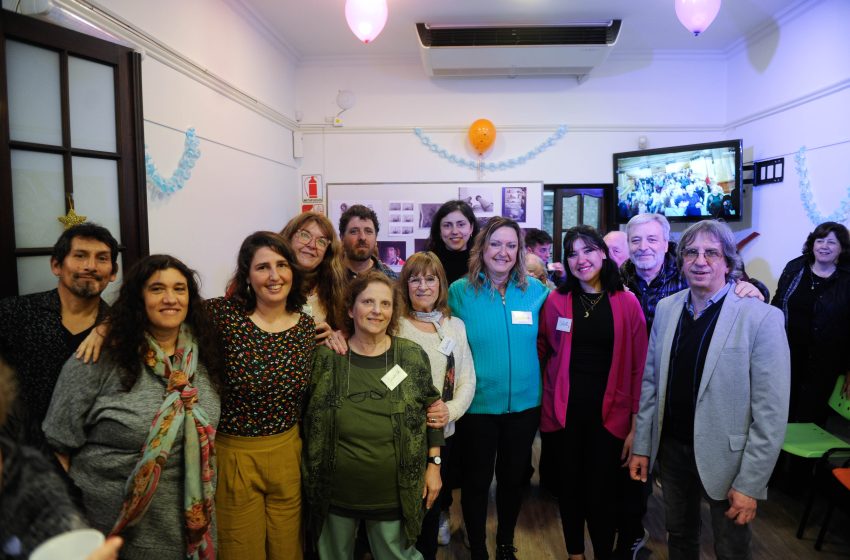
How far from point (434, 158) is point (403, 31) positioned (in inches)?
52.5

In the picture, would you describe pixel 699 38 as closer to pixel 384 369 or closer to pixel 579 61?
pixel 579 61

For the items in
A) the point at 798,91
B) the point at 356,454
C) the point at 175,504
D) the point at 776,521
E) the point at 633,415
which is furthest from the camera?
the point at 798,91

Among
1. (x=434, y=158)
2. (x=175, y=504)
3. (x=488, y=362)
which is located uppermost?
(x=434, y=158)

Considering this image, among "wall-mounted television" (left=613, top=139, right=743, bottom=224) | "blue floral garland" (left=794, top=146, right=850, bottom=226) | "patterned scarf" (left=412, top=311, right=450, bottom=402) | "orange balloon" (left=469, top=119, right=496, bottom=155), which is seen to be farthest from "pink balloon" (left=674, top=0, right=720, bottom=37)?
"patterned scarf" (left=412, top=311, right=450, bottom=402)

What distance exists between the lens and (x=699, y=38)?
4.72m

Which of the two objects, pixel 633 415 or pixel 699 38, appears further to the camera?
pixel 699 38

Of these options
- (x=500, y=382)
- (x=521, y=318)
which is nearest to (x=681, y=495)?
(x=500, y=382)

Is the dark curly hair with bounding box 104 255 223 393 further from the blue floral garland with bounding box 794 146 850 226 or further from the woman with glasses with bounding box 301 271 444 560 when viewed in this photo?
the blue floral garland with bounding box 794 146 850 226

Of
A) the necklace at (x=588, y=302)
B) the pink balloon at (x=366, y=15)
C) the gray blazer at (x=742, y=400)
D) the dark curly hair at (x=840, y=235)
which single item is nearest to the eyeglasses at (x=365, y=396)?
the necklace at (x=588, y=302)

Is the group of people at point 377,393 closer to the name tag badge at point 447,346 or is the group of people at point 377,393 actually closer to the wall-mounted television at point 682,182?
the name tag badge at point 447,346

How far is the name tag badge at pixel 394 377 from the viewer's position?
5.81 feet

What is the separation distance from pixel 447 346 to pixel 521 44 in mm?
3654

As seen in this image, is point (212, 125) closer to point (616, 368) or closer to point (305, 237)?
point (305, 237)

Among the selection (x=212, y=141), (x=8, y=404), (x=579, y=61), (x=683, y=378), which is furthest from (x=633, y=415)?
(x=579, y=61)
